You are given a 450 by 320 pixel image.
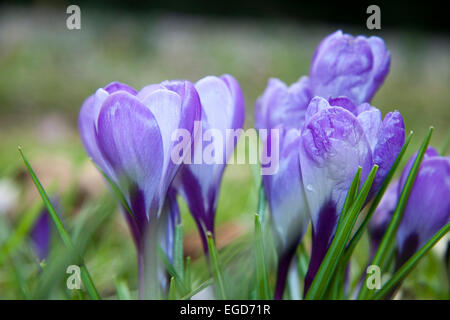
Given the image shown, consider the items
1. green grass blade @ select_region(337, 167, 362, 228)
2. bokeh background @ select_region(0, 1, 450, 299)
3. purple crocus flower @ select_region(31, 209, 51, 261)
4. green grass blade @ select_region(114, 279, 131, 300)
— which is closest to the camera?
green grass blade @ select_region(337, 167, 362, 228)

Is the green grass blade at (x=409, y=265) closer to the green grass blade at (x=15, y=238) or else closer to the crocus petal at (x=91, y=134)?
the crocus petal at (x=91, y=134)

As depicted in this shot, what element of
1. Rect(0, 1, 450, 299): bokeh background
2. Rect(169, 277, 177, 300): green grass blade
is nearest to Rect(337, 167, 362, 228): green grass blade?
Rect(169, 277, 177, 300): green grass blade

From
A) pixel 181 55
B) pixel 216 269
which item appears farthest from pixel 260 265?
pixel 181 55

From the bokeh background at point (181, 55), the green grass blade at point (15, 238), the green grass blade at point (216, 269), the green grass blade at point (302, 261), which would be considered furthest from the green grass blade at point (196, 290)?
the bokeh background at point (181, 55)

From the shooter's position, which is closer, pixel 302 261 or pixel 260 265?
pixel 260 265

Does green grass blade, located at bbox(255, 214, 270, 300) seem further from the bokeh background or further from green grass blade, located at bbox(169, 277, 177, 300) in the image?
the bokeh background

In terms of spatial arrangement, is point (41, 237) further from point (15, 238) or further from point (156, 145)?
point (156, 145)
